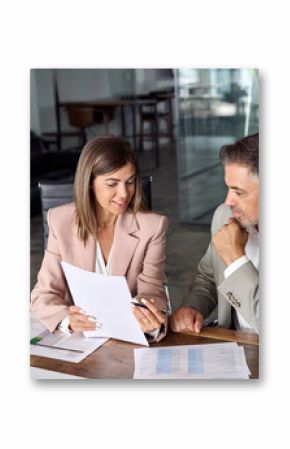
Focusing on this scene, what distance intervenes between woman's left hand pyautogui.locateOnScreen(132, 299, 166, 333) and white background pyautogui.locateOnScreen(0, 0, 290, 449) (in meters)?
0.22

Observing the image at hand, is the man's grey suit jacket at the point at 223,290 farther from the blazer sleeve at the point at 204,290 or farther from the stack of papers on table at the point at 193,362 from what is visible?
the stack of papers on table at the point at 193,362

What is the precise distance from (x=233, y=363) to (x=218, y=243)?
1.25ft

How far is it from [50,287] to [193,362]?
52 cm

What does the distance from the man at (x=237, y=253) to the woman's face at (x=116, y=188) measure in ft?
1.00

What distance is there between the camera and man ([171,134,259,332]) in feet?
6.45

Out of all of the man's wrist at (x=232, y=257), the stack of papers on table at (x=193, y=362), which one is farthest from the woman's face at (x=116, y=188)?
the stack of papers on table at (x=193, y=362)

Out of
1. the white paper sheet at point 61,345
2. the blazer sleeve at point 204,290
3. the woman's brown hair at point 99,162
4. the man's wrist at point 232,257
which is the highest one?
the woman's brown hair at point 99,162

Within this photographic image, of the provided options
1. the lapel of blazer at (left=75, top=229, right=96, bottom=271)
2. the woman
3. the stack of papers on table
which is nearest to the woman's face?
the woman

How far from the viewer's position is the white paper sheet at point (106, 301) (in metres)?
1.94

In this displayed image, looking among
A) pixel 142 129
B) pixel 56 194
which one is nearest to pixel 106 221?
pixel 56 194

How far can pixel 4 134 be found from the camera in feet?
6.59

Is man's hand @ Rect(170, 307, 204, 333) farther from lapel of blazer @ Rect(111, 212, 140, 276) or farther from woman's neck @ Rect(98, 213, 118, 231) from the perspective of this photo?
woman's neck @ Rect(98, 213, 118, 231)
